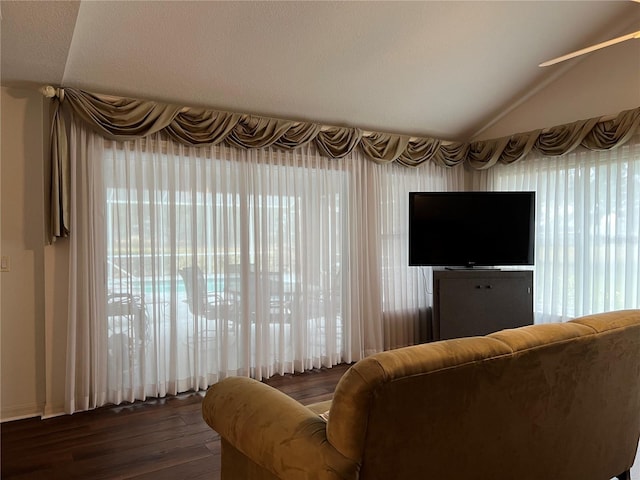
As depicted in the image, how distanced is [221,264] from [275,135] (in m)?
1.17

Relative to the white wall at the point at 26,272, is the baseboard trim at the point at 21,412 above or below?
below

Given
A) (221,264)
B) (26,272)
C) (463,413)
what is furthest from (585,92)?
(26,272)

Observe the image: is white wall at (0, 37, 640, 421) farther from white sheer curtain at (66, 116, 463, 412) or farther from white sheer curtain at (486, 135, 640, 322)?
white sheer curtain at (486, 135, 640, 322)

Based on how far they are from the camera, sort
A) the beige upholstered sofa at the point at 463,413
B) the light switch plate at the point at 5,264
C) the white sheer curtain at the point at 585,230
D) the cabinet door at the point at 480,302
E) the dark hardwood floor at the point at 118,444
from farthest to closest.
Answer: the cabinet door at the point at 480,302 < the white sheer curtain at the point at 585,230 < the light switch plate at the point at 5,264 < the dark hardwood floor at the point at 118,444 < the beige upholstered sofa at the point at 463,413

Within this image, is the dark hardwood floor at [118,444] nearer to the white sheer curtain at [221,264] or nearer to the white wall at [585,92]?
the white sheer curtain at [221,264]

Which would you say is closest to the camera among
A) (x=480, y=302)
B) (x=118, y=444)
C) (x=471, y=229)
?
(x=118, y=444)

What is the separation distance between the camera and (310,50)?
3330mm

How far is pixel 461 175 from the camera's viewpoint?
523 cm

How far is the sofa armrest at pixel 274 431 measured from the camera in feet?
4.38

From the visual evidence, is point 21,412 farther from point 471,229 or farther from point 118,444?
point 471,229

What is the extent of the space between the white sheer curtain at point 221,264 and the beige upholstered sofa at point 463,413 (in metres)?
1.80

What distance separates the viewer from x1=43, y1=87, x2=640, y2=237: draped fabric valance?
3.09 metres

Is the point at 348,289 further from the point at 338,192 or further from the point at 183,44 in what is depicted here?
the point at 183,44

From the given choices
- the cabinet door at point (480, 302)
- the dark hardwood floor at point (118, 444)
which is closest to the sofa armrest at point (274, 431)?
the dark hardwood floor at point (118, 444)
